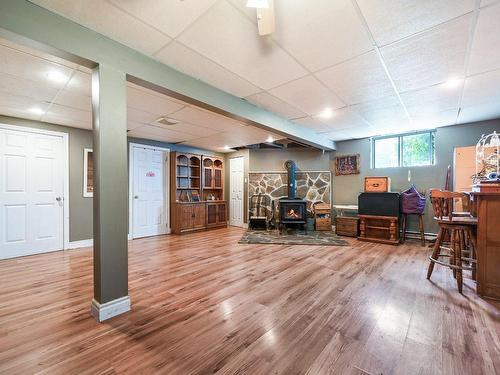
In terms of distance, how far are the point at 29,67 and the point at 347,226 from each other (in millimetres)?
5759

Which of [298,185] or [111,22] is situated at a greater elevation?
[111,22]

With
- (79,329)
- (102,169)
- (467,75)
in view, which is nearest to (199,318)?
(79,329)

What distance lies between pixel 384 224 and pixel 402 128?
6.70ft

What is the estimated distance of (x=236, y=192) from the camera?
23.5 feet

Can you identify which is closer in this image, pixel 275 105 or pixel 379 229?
pixel 275 105

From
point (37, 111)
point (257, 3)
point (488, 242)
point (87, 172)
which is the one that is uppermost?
point (37, 111)

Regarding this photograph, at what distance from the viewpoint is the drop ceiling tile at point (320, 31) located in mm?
1592

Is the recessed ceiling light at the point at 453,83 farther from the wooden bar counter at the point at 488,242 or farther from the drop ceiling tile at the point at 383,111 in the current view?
the wooden bar counter at the point at 488,242

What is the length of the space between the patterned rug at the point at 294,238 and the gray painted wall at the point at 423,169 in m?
1.27

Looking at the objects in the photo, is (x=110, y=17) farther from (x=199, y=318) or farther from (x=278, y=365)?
(x=278, y=365)

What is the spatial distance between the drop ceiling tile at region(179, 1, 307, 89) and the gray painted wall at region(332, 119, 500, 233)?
383 centimetres

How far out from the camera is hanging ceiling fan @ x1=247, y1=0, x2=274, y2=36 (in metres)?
1.31

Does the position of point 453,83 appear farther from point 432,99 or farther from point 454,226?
point 454,226

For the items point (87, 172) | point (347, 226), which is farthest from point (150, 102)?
point (347, 226)
